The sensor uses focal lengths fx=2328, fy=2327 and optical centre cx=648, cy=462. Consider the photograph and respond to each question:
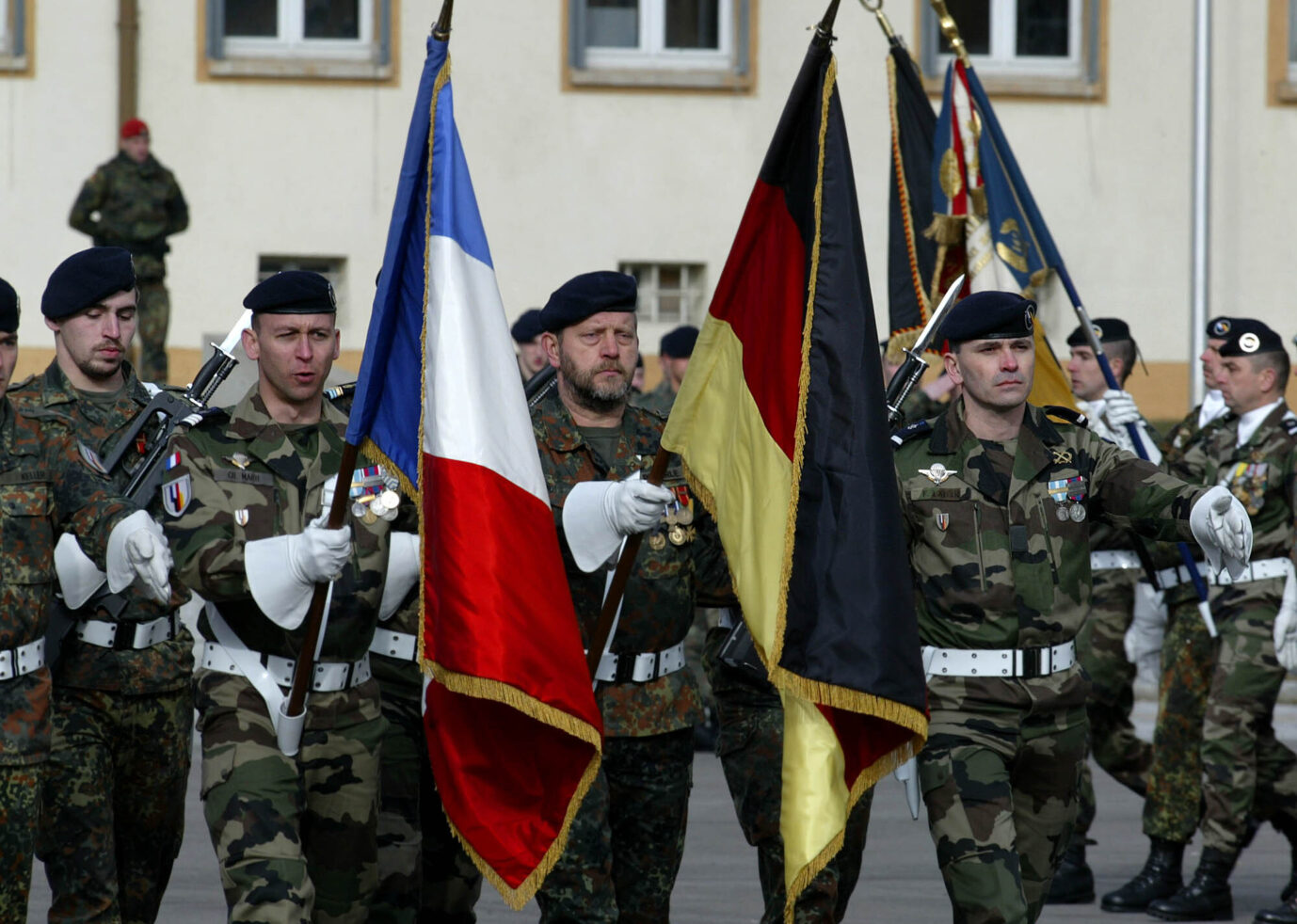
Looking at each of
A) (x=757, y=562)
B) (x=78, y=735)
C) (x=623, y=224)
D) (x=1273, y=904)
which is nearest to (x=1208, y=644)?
(x=1273, y=904)

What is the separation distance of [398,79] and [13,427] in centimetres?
1416

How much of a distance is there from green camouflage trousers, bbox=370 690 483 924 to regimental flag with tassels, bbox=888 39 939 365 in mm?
3027

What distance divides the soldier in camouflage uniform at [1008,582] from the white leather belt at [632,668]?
2.65ft

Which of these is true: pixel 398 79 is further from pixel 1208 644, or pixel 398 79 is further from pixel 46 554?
pixel 46 554

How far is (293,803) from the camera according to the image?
6480mm

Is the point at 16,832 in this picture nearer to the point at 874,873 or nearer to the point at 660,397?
the point at 874,873

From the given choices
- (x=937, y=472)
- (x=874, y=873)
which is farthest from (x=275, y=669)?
(x=874, y=873)

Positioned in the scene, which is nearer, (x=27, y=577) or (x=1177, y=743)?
(x=27, y=577)

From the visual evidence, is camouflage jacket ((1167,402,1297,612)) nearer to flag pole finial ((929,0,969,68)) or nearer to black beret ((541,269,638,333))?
flag pole finial ((929,0,969,68))

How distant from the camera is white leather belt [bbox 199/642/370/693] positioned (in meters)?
6.60

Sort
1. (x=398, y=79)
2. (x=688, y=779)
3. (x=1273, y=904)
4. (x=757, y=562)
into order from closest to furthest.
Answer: (x=757, y=562), (x=688, y=779), (x=1273, y=904), (x=398, y=79)

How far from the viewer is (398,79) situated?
798 inches

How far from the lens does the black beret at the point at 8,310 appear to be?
21.6ft

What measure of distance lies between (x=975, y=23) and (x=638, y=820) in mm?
15724
